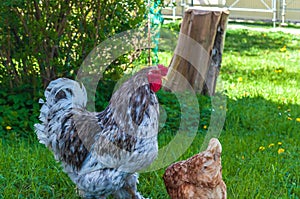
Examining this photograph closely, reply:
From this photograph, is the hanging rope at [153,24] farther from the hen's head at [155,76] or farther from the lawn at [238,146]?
the hen's head at [155,76]

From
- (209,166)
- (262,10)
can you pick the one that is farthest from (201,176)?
(262,10)

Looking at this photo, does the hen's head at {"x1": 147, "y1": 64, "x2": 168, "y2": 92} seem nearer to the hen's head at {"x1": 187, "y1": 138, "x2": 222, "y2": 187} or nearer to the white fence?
the hen's head at {"x1": 187, "y1": 138, "x2": 222, "y2": 187}

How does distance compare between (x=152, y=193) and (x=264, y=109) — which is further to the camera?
(x=264, y=109)

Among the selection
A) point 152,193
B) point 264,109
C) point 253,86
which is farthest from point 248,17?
point 152,193

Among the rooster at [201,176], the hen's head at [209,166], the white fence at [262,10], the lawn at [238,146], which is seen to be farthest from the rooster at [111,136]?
the white fence at [262,10]

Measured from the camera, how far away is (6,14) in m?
6.40

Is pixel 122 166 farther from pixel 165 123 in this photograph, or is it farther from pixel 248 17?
pixel 248 17

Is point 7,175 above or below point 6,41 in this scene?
below

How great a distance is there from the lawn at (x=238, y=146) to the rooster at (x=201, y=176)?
0.62 metres

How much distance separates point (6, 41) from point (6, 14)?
39 cm

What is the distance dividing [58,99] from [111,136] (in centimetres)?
63

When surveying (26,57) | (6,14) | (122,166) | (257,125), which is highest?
(6,14)

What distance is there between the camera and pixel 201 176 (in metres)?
4.03

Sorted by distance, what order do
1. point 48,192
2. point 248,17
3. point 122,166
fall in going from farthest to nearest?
point 248,17, point 48,192, point 122,166
